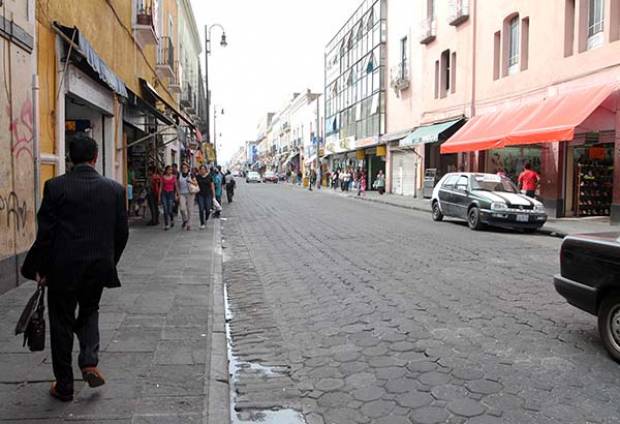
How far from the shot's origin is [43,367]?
4.54 meters

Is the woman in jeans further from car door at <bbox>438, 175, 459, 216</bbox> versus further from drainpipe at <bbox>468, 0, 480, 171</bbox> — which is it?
drainpipe at <bbox>468, 0, 480, 171</bbox>

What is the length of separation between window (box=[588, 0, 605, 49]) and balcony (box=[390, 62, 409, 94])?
15727 mm

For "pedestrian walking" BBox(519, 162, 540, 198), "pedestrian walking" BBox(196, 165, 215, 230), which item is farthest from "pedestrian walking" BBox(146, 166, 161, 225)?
"pedestrian walking" BBox(519, 162, 540, 198)

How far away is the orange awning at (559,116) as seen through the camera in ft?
50.6

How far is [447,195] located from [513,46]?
797 cm

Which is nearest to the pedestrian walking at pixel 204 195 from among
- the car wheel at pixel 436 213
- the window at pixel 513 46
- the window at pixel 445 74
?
the car wheel at pixel 436 213

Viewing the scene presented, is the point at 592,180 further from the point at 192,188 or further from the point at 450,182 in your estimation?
the point at 192,188

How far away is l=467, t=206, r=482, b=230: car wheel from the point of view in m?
15.6

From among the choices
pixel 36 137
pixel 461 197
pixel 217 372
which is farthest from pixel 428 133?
pixel 217 372

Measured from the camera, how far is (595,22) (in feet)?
56.4

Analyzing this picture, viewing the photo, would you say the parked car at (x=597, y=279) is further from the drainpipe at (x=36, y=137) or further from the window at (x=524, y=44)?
the window at (x=524, y=44)

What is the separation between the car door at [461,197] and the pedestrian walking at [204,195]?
7030mm

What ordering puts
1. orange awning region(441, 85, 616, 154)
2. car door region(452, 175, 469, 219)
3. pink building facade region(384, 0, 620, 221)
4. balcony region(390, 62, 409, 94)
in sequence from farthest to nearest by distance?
balcony region(390, 62, 409, 94) → pink building facade region(384, 0, 620, 221) → car door region(452, 175, 469, 219) → orange awning region(441, 85, 616, 154)

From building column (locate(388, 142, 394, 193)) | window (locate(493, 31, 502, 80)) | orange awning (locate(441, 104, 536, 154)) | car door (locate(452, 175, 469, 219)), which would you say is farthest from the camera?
building column (locate(388, 142, 394, 193))
